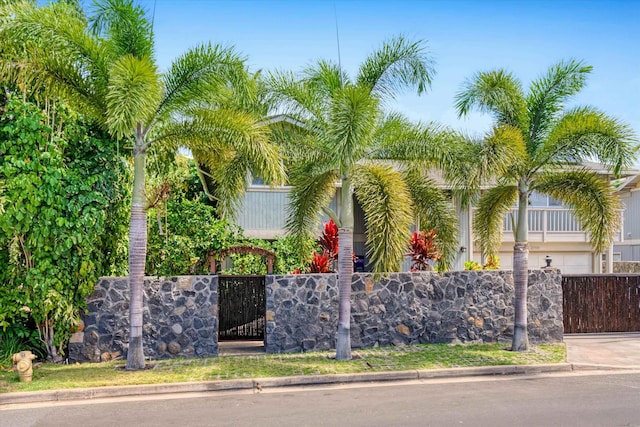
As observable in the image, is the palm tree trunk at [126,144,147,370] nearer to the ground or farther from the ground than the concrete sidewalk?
farther from the ground

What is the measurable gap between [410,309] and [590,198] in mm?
4484

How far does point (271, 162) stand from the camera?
34.3ft

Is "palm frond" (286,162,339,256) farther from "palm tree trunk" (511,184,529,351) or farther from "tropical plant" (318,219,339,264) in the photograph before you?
"palm tree trunk" (511,184,529,351)

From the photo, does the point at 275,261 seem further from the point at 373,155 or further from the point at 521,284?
the point at 521,284

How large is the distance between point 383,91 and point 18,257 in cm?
779

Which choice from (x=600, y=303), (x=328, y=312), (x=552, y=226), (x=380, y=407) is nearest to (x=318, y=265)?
(x=328, y=312)

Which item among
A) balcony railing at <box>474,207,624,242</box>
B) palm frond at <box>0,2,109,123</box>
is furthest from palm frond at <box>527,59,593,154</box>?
balcony railing at <box>474,207,624,242</box>

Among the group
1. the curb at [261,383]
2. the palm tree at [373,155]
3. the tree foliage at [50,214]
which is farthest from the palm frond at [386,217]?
the tree foliage at [50,214]

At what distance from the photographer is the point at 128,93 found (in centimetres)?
917

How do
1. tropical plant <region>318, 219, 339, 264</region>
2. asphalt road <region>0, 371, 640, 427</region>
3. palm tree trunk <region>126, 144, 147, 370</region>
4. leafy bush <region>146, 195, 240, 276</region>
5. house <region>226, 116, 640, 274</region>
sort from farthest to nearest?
house <region>226, 116, 640, 274</region> → tropical plant <region>318, 219, 339, 264</region> → leafy bush <region>146, 195, 240, 276</region> → palm tree trunk <region>126, 144, 147, 370</region> → asphalt road <region>0, 371, 640, 427</region>

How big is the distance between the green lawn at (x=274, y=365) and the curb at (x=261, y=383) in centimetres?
22

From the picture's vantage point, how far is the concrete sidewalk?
30.1 feet

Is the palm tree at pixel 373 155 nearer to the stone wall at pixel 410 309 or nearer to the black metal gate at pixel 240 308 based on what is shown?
the stone wall at pixel 410 309

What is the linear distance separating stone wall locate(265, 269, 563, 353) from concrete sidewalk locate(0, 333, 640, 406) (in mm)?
939
